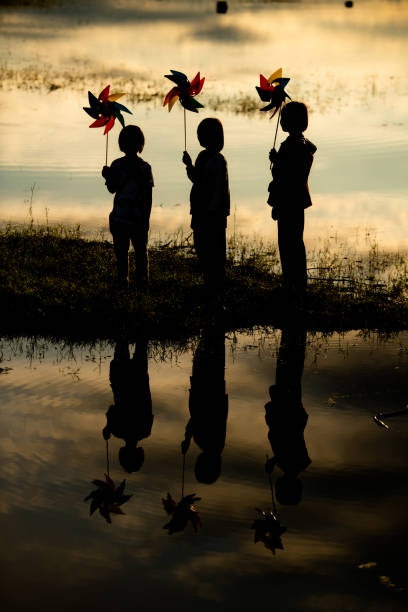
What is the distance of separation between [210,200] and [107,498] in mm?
5068

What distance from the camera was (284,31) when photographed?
40.1 m

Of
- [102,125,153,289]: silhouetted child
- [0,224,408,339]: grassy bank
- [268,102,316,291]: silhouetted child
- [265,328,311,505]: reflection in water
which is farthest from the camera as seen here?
[102,125,153,289]: silhouetted child

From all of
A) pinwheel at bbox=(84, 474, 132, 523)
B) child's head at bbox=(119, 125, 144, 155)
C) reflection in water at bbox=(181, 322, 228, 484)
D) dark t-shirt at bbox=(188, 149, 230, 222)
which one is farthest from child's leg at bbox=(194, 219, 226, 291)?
pinwheel at bbox=(84, 474, 132, 523)

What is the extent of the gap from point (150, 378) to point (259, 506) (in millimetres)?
2399

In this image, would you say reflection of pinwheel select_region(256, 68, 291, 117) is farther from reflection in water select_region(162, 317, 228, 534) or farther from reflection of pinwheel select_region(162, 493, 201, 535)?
reflection of pinwheel select_region(162, 493, 201, 535)

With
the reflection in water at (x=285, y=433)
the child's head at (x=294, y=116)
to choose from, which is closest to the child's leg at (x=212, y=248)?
the child's head at (x=294, y=116)

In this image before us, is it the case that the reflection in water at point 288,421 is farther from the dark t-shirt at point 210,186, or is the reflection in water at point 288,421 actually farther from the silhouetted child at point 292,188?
the dark t-shirt at point 210,186

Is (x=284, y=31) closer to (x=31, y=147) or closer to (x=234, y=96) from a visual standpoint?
(x=234, y=96)

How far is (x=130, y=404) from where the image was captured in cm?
687

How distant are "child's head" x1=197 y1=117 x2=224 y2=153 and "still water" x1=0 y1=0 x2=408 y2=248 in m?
3.89

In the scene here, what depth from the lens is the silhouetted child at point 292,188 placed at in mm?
9836

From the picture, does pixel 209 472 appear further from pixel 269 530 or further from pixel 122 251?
pixel 122 251

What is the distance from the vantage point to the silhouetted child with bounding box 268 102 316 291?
9.84 meters

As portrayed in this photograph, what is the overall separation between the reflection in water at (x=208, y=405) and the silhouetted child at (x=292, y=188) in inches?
67.0
